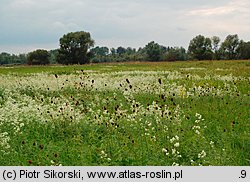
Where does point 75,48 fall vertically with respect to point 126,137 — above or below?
above

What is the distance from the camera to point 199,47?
9650 cm

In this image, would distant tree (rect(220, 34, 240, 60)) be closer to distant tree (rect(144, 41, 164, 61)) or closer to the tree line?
the tree line

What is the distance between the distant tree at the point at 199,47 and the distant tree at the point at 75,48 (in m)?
27.5

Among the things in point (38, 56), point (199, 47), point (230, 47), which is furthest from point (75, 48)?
point (230, 47)

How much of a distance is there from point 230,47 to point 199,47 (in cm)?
869

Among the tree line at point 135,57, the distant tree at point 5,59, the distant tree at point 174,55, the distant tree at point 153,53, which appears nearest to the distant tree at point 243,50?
the tree line at point 135,57

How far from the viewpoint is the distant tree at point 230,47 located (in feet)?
314

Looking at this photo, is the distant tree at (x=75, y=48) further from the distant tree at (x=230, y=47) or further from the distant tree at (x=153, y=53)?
the distant tree at (x=230, y=47)

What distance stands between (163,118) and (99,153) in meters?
2.34

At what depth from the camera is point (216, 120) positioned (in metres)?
9.23

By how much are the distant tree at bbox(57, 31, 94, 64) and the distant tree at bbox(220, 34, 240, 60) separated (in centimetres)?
3545

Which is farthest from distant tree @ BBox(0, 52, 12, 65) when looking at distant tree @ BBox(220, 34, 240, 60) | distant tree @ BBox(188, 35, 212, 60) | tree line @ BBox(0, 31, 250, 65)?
distant tree @ BBox(220, 34, 240, 60)

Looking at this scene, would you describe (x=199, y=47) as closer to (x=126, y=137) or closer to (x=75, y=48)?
(x=75, y=48)

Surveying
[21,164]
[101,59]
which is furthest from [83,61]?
[21,164]
